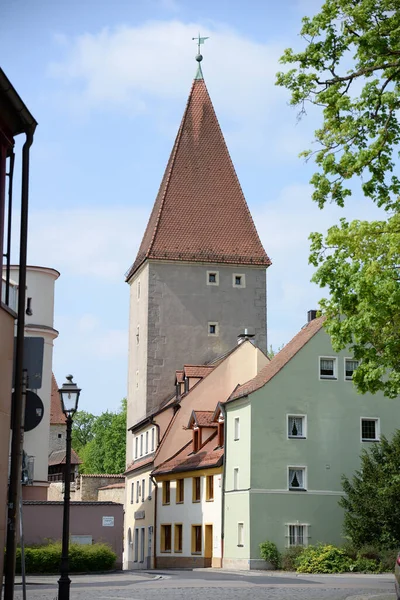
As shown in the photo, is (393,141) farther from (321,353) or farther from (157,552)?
(157,552)

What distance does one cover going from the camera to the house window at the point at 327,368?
47125mm

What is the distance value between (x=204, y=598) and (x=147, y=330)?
4715 centimetres

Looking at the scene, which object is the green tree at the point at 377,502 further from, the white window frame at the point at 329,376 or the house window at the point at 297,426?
the white window frame at the point at 329,376

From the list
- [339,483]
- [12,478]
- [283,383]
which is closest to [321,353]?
[283,383]

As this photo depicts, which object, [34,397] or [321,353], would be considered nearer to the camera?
[34,397]

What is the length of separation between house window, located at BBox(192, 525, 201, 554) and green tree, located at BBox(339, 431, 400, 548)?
35.8ft

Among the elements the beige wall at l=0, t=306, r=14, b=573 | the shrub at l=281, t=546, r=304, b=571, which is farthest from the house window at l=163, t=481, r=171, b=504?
the beige wall at l=0, t=306, r=14, b=573

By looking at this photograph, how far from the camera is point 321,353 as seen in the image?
4719 cm

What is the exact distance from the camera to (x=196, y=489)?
52000mm

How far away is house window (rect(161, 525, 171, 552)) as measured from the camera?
185 ft

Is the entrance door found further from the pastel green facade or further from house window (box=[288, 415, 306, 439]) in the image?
house window (box=[288, 415, 306, 439])

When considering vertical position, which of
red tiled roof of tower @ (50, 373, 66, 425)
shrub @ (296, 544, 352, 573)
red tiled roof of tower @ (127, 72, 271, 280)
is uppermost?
red tiled roof of tower @ (127, 72, 271, 280)

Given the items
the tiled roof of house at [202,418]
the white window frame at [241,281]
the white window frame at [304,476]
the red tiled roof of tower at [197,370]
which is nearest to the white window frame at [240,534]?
the white window frame at [304,476]

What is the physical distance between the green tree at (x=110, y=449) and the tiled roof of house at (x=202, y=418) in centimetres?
5250
